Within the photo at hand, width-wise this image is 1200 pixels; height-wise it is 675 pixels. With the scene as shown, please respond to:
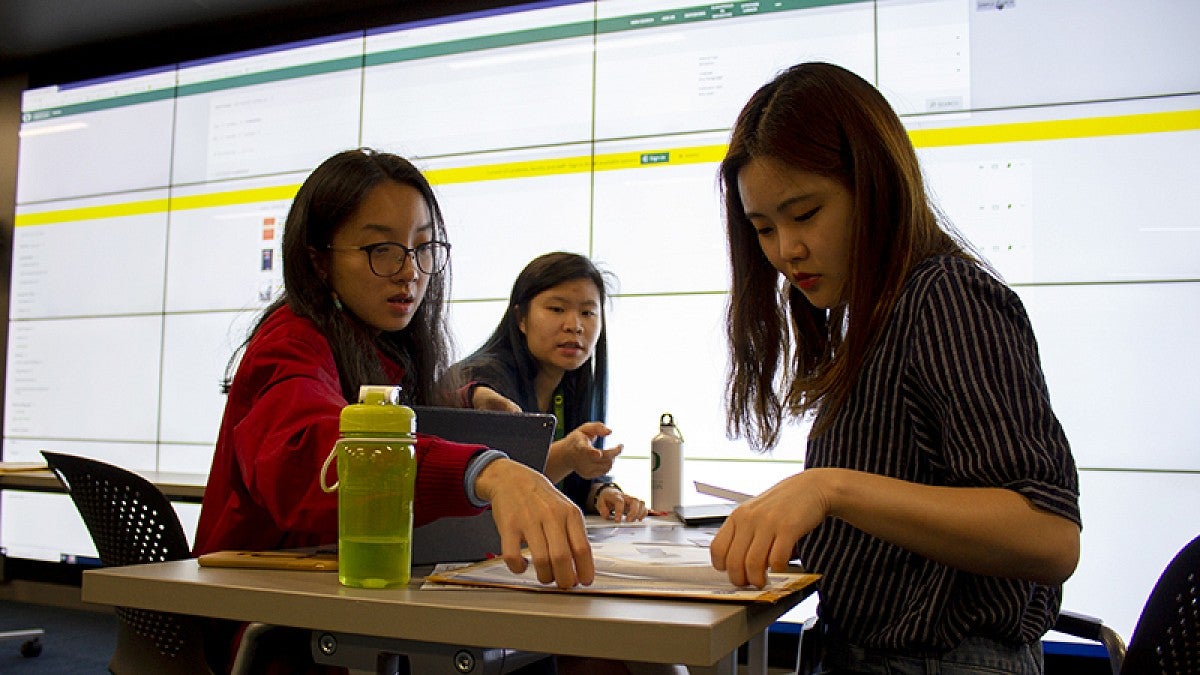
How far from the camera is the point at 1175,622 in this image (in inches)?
38.2

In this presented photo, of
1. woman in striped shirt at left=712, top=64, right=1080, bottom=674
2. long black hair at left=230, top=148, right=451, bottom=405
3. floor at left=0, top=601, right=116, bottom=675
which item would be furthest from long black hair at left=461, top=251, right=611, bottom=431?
floor at left=0, top=601, right=116, bottom=675

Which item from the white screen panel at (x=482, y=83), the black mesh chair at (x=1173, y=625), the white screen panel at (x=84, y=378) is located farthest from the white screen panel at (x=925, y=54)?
the white screen panel at (x=84, y=378)

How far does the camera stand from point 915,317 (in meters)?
1.02

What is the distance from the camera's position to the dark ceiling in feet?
12.8

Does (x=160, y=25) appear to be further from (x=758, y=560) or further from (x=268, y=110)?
(x=758, y=560)

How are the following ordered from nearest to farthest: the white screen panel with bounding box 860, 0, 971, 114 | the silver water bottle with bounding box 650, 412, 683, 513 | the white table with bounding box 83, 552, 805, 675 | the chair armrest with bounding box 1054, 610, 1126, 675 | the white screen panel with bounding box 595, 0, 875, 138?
the white table with bounding box 83, 552, 805, 675 → the chair armrest with bounding box 1054, 610, 1126, 675 → the silver water bottle with bounding box 650, 412, 683, 513 → the white screen panel with bounding box 860, 0, 971, 114 → the white screen panel with bounding box 595, 0, 875, 138

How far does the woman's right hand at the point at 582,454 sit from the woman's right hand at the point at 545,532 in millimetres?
1064

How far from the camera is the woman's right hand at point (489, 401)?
87.0 inches

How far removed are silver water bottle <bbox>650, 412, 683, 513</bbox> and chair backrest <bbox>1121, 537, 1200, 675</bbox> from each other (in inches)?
49.7

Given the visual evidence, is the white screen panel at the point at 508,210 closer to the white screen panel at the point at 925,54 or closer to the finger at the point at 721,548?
the white screen panel at the point at 925,54

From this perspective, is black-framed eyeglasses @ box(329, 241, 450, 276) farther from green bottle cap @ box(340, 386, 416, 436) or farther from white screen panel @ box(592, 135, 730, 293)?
white screen panel @ box(592, 135, 730, 293)

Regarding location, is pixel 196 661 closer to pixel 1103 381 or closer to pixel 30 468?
pixel 30 468

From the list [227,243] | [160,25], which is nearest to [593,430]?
[227,243]

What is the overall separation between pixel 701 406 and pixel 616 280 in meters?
0.55
